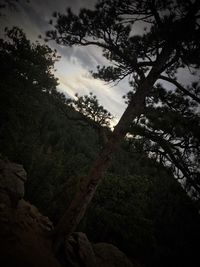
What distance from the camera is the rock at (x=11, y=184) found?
7.82 meters

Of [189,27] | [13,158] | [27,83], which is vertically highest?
[189,27]

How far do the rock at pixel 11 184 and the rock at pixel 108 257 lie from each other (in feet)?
13.4

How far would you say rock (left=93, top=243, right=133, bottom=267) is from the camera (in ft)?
26.5

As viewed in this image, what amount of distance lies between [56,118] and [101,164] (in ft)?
74.5

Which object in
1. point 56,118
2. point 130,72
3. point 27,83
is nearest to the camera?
point 130,72

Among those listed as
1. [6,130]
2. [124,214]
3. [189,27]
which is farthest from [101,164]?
[6,130]

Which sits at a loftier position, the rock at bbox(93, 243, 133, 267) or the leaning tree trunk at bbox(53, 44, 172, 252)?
the leaning tree trunk at bbox(53, 44, 172, 252)

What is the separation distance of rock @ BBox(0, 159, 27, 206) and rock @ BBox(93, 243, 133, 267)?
4.07m

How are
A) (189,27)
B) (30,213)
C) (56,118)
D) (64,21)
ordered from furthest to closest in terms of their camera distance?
(56,118) → (30,213) → (64,21) → (189,27)

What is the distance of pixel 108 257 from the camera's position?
27.8 feet

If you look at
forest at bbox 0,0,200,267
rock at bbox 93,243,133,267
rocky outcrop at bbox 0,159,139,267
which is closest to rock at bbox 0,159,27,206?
rocky outcrop at bbox 0,159,139,267

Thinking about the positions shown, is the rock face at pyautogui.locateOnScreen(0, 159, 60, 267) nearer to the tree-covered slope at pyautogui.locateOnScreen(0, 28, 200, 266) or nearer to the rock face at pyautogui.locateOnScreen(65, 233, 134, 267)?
the rock face at pyautogui.locateOnScreen(65, 233, 134, 267)

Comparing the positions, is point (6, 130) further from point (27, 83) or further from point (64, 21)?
point (64, 21)

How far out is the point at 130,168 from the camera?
2405 cm
